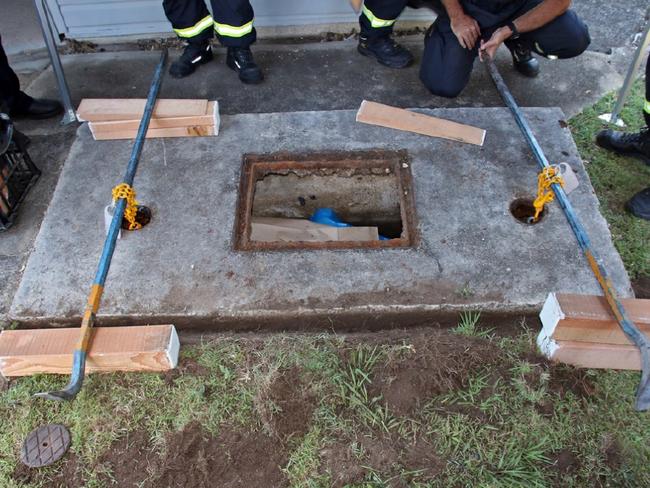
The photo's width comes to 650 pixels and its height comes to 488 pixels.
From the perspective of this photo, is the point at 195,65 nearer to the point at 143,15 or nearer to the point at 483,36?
the point at 143,15

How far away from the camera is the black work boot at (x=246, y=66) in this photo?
3354 millimetres

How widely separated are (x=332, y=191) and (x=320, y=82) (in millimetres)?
986

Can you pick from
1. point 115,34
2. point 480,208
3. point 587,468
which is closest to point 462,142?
point 480,208

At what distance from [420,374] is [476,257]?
641 mm

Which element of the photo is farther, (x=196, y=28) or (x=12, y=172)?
(x=196, y=28)

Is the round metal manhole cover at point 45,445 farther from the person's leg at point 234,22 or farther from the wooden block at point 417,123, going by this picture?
the person's leg at point 234,22

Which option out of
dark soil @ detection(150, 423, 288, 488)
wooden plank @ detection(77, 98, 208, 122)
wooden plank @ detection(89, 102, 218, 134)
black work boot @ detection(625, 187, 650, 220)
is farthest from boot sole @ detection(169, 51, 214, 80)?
black work boot @ detection(625, 187, 650, 220)

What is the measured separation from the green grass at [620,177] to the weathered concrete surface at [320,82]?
0.13m

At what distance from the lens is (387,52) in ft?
11.4

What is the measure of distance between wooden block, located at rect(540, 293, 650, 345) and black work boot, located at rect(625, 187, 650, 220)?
2.76 ft

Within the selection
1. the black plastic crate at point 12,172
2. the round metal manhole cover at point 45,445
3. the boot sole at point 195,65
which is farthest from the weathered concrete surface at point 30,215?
the boot sole at point 195,65

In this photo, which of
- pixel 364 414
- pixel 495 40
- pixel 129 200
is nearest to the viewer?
Result: pixel 364 414

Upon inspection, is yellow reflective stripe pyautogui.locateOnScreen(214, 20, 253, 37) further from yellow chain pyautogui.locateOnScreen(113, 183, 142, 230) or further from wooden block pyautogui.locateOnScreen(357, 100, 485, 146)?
yellow chain pyautogui.locateOnScreen(113, 183, 142, 230)

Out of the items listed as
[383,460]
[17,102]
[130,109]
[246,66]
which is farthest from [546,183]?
[17,102]
